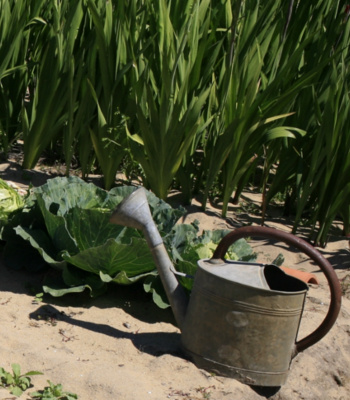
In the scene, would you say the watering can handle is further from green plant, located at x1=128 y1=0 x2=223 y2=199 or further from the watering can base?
green plant, located at x1=128 y1=0 x2=223 y2=199

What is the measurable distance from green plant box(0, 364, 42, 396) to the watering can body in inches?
22.4

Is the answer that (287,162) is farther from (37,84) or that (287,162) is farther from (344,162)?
(37,84)

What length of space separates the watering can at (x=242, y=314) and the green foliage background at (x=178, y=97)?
4.08ft

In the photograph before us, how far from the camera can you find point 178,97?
3.45 meters

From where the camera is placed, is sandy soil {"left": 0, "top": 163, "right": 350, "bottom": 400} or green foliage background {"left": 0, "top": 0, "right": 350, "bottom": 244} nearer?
sandy soil {"left": 0, "top": 163, "right": 350, "bottom": 400}

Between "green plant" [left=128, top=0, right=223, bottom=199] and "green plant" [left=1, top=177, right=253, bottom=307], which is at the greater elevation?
"green plant" [left=128, top=0, right=223, bottom=199]

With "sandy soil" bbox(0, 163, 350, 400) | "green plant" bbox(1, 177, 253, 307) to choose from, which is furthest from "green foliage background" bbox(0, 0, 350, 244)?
"sandy soil" bbox(0, 163, 350, 400)

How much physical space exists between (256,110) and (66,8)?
1170 mm

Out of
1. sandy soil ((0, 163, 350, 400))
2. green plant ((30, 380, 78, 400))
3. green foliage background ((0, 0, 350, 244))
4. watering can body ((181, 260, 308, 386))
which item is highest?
green foliage background ((0, 0, 350, 244))

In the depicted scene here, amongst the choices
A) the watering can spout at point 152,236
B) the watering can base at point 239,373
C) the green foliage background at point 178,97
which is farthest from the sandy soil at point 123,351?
the green foliage background at point 178,97

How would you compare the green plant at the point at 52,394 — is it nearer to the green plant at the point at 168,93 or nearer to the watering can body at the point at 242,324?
the watering can body at the point at 242,324

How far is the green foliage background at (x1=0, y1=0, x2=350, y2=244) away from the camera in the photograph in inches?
141

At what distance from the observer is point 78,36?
4.05 meters

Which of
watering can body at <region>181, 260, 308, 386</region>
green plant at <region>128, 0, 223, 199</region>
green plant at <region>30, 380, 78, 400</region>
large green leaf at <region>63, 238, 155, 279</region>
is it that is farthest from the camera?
green plant at <region>128, 0, 223, 199</region>
